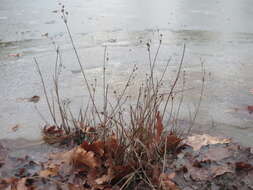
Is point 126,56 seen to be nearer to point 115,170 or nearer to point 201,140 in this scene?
point 201,140

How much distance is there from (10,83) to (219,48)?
3554mm

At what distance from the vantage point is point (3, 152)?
2.27 meters

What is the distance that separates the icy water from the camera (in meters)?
2.89

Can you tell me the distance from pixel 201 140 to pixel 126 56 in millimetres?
2713

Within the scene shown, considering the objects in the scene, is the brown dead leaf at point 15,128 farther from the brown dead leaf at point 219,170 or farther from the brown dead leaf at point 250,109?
the brown dead leaf at point 250,109

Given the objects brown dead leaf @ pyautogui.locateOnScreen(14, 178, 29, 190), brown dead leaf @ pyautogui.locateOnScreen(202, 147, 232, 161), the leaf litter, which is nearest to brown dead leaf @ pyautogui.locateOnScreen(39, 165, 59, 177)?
the leaf litter

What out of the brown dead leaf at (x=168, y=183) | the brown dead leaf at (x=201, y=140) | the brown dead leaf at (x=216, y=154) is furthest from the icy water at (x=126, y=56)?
the brown dead leaf at (x=168, y=183)

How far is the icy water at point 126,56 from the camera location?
9.49ft

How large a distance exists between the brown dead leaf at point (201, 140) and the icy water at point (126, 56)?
181 mm

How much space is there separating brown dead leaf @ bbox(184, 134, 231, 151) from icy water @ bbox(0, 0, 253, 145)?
7.1 inches

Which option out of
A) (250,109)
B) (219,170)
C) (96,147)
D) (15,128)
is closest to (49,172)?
(96,147)

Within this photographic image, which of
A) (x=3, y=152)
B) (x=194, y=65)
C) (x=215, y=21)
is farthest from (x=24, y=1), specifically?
(x=3, y=152)

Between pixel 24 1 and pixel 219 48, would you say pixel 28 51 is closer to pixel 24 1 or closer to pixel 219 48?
pixel 219 48

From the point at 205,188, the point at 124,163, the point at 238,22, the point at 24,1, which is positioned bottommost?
the point at 205,188
